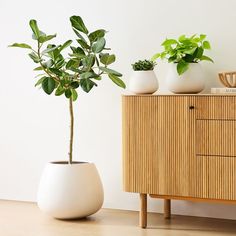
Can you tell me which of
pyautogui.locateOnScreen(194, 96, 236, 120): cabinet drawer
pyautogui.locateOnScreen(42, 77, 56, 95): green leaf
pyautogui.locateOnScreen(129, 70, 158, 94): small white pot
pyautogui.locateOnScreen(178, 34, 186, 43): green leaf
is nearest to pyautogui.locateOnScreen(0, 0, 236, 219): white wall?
pyautogui.locateOnScreen(178, 34, 186, 43): green leaf

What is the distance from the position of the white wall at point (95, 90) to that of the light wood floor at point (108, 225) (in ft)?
0.54

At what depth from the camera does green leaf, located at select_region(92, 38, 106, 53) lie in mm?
3283

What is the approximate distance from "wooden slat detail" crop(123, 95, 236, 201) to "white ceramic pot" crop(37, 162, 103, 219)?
0.93 ft

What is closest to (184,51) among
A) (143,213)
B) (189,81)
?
(189,81)

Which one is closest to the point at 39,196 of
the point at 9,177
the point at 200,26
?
the point at 9,177

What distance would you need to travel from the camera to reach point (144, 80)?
A: 127 inches

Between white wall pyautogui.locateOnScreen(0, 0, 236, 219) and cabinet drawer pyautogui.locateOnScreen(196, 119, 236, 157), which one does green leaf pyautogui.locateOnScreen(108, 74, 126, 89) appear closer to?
white wall pyautogui.locateOnScreen(0, 0, 236, 219)

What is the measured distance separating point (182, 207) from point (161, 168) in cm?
55

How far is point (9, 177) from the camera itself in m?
4.06

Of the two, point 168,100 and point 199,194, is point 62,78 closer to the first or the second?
point 168,100

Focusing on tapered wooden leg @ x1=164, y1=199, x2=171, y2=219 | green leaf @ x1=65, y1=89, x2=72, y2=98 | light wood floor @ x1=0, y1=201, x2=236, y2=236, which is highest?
green leaf @ x1=65, y1=89, x2=72, y2=98

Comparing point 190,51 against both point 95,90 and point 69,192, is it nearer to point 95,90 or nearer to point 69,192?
point 95,90

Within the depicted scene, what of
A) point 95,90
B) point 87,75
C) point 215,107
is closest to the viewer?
point 215,107

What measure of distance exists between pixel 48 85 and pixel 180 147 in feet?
2.77
